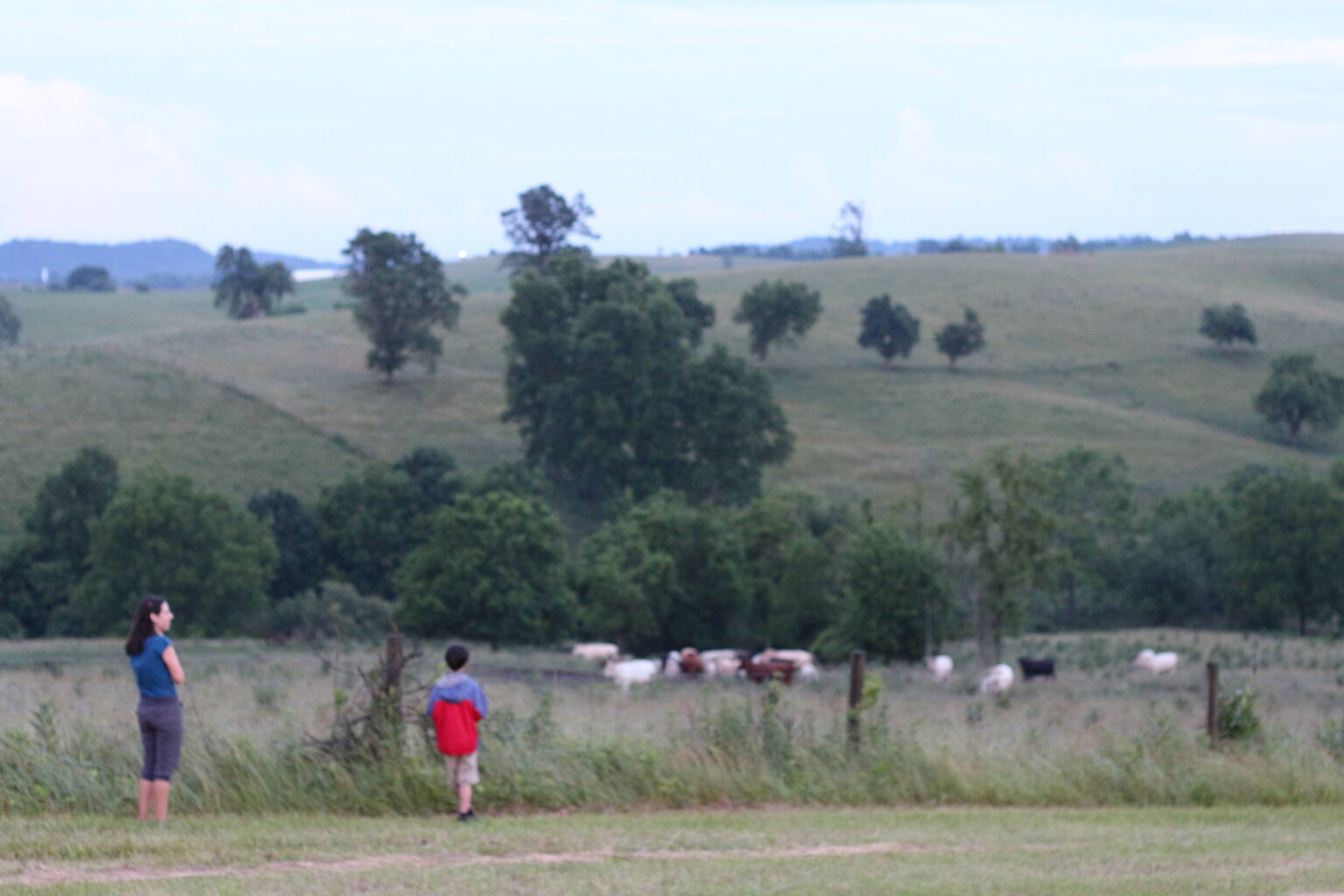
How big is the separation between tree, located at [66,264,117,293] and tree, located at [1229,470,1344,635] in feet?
480

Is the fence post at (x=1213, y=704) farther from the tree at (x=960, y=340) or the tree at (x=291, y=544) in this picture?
the tree at (x=960, y=340)

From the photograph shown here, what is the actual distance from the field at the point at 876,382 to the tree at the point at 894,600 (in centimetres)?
1032

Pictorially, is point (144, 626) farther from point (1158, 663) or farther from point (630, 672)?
point (1158, 663)

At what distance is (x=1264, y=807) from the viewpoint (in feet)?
40.2

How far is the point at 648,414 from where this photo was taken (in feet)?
206

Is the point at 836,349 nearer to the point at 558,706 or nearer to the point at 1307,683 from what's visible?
the point at 1307,683

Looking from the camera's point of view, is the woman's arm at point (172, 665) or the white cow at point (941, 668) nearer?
the woman's arm at point (172, 665)

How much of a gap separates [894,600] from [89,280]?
152 meters

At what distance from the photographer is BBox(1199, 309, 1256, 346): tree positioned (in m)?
92.4

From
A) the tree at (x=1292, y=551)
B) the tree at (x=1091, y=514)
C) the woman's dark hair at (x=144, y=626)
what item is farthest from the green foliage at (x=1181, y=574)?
the woman's dark hair at (x=144, y=626)

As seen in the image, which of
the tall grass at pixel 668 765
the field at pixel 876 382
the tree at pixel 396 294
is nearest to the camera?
the tall grass at pixel 668 765

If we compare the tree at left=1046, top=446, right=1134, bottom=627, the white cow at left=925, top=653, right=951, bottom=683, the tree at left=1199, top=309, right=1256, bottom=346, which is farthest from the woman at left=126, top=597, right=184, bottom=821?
the tree at left=1199, top=309, right=1256, bottom=346

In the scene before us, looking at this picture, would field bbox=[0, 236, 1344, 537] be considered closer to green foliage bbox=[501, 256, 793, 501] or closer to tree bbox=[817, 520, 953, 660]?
green foliage bbox=[501, 256, 793, 501]

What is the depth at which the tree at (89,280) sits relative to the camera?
552 ft
